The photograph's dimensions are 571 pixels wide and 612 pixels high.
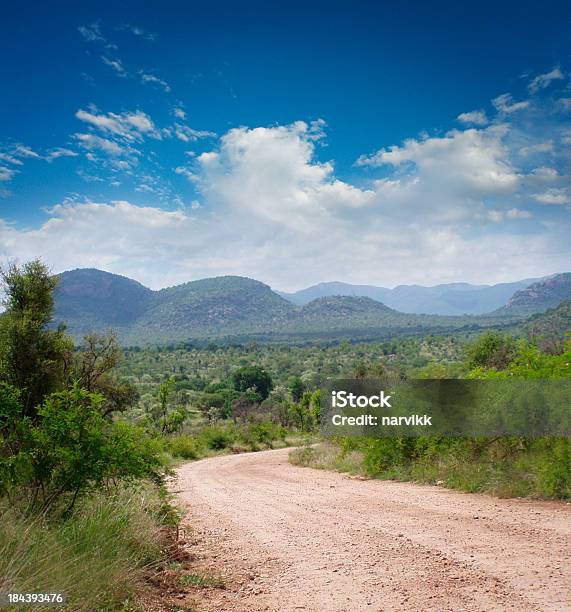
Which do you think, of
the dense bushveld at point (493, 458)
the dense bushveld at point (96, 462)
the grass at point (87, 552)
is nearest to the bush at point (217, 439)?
the dense bushveld at point (96, 462)

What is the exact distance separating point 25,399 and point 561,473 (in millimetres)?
11180

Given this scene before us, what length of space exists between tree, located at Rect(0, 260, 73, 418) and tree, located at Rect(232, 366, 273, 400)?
205ft

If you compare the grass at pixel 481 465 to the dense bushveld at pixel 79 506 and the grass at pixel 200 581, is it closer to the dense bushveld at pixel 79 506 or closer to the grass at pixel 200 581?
the grass at pixel 200 581

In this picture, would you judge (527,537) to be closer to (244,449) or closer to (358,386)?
(358,386)

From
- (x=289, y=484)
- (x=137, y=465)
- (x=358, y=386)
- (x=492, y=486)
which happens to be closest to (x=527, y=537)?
(x=492, y=486)

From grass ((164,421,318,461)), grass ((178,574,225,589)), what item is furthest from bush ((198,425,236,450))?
grass ((178,574,225,589))

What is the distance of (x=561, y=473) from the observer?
10.6 metres

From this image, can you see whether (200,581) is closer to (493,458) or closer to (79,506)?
(79,506)

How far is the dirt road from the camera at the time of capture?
231 inches

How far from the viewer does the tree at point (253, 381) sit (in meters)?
76.1

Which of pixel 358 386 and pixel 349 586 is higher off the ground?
pixel 358 386

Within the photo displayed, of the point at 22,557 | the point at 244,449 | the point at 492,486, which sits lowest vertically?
the point at 244,449

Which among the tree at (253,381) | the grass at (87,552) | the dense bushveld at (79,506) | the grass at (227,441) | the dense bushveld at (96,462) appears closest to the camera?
the grass at (87,552)

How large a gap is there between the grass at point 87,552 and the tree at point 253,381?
68.6 m
